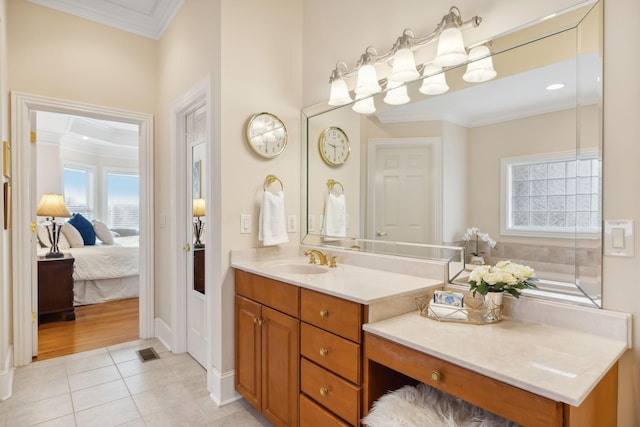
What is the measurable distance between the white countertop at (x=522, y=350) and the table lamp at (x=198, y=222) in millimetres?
1966

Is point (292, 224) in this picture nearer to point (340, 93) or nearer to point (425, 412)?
point (340, 93)

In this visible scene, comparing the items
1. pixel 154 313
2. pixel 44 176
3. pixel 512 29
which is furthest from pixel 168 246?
pixel 44 176

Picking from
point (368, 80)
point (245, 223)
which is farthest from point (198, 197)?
point (368, 80)

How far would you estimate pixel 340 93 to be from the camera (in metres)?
2.17

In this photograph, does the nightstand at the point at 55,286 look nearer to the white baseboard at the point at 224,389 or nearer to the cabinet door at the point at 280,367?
the white baseboard at the point at 224,389

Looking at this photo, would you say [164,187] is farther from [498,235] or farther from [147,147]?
[498,235]

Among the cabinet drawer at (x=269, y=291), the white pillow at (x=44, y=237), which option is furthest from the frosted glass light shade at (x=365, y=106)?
the white pillow at (x=44, y=237)

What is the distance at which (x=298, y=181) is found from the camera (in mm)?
2566

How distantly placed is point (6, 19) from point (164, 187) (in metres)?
1.62

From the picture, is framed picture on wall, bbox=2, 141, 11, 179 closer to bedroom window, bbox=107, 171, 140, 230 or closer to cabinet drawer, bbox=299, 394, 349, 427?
cabinet drawer, bbox=299, 394, 349, 427

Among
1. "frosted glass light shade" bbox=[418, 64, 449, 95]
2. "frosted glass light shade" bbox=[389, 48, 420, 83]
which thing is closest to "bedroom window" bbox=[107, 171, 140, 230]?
"frosted glass light shade" bbox=[389, 48, 420, 83]

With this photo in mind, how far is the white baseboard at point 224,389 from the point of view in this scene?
7.15ft

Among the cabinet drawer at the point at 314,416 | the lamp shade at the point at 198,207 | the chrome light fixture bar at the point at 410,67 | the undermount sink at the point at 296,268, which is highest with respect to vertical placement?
the chrome light fixture bar at the point at 410,67

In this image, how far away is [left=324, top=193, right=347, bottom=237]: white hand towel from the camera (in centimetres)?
231
